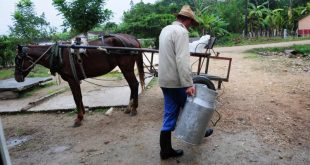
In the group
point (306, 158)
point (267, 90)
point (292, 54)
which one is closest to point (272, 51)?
point (292, 54)

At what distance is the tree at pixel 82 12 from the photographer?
15195mm

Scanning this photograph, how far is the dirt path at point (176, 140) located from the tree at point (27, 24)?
11.4 m

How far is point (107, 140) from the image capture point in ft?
15.7

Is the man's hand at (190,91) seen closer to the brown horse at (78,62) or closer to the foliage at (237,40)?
the brown horse at (78,62)

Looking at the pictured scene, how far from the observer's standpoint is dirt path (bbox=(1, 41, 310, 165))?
3979mm

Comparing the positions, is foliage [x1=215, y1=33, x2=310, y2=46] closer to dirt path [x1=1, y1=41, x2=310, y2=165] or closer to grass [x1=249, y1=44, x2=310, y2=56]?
grass [x1=249, y1=44, x2=310, y2=56]

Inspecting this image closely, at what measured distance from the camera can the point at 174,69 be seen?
357cm

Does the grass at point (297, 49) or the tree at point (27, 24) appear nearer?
the grass at point (297, 49)

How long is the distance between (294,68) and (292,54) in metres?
3.74

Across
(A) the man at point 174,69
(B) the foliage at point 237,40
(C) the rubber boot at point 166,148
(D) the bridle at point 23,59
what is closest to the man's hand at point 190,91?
(A) the man at point 174,69

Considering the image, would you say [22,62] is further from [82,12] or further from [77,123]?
[82,12]

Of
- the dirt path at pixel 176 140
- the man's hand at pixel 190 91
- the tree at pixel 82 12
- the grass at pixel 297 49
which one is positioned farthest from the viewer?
the tree at pixel 82 12

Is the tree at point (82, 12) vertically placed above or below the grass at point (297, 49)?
above

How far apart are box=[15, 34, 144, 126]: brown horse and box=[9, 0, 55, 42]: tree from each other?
11.6m
